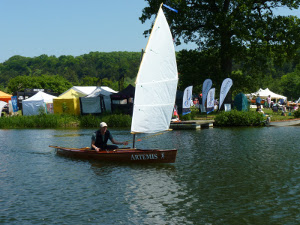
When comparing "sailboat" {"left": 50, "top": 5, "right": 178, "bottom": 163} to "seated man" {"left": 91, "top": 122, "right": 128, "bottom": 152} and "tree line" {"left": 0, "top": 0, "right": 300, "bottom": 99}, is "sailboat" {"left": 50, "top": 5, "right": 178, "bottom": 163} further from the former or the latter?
"tree line" {"left": 0, "top": 0, "right": 300, "bottom": 99}

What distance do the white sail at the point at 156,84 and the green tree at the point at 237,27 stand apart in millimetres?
26653

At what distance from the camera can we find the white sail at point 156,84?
847 inches

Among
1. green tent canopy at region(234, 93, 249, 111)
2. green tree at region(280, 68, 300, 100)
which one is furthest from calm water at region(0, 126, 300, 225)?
green tree at region(280, 68, 300, 100)

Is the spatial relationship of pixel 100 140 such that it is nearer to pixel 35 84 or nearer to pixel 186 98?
pixel 186 98

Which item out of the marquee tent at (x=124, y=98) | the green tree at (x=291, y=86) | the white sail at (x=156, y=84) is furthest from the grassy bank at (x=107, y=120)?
the green tree at (x=291, y=86)

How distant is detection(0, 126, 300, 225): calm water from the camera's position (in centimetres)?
1343

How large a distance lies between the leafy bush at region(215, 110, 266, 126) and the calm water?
1392cm

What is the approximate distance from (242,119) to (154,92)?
22.6 metres

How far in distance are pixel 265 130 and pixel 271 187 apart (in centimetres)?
2245

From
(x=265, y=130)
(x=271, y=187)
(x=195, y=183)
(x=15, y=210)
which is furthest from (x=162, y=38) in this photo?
(x=265, y=130)

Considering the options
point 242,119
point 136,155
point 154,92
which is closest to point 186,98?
point 242,119

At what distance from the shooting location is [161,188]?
670 inches

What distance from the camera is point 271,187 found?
17.0 metres

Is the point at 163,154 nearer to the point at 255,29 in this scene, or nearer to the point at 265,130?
the point at 265,130
